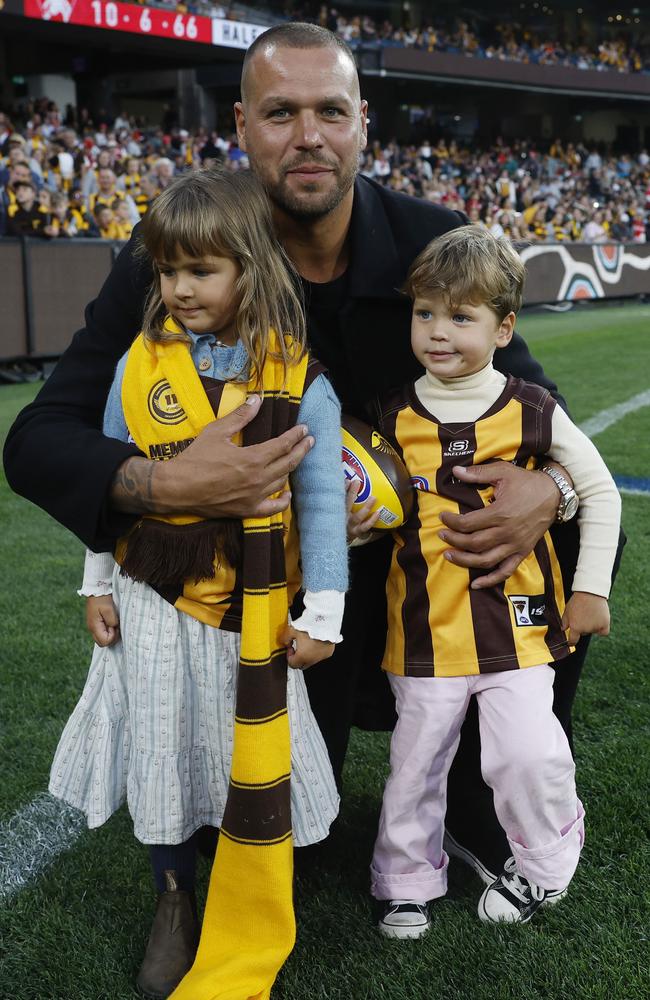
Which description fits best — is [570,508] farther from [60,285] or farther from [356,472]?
[60,285]

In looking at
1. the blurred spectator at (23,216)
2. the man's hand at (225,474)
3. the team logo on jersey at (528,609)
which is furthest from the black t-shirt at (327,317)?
the blurred spectator at (23,216)

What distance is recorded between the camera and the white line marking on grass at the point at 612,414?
673cm

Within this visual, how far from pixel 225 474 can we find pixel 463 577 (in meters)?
0.55

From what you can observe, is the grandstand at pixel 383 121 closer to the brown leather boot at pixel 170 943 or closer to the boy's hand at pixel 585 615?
the boy's hand at pixel 585 615

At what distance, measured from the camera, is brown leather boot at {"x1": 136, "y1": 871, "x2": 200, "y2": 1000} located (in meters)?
1.86

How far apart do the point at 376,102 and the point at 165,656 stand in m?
33.8

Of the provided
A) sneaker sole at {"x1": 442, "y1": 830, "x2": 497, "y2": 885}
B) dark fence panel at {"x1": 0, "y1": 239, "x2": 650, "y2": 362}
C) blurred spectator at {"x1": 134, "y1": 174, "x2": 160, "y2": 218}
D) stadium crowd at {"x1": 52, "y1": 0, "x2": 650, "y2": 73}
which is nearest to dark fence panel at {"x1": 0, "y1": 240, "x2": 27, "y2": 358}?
dark fence panel at {"x1": 0, "y1": 239, "x2": 650, "y2": 362}

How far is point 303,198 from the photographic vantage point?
7.09 ft

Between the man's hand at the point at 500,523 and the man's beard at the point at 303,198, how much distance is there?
0.62 m

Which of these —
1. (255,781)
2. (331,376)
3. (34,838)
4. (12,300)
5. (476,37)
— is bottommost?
(34,838)

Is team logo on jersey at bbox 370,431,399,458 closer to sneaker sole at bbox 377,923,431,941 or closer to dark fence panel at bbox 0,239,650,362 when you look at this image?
sneaker sole at bbox 377,923,431,941

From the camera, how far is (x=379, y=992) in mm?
1823

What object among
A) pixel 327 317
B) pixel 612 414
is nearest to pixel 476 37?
pixel 612 414

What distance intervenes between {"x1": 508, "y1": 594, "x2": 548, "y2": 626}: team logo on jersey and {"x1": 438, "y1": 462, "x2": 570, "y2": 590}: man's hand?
62mm
